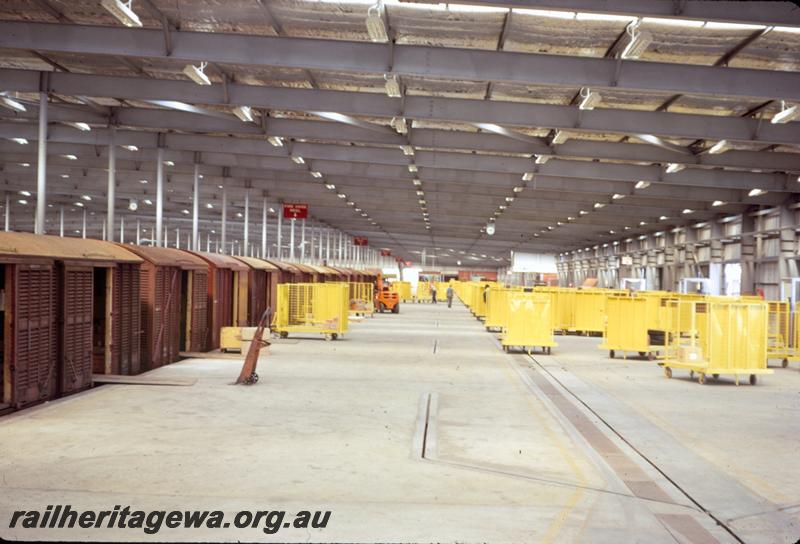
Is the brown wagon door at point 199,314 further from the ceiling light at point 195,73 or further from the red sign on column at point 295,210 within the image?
the red sign on column at point 295,210

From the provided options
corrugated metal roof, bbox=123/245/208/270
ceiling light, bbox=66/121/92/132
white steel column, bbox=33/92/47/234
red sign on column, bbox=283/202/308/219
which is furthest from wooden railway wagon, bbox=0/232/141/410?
red sign on column, bbox=283/202/308/219

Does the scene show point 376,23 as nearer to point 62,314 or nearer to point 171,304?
point 62,314

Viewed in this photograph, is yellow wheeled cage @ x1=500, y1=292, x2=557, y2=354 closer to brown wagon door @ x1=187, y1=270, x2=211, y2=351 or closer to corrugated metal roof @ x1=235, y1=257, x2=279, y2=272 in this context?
brown wagon door @ x1=187, y1=270, x2=211, y2=351

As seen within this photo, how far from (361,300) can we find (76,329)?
103 ft

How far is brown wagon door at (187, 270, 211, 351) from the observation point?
67.8 feet

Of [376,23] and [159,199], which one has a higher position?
[376,23]

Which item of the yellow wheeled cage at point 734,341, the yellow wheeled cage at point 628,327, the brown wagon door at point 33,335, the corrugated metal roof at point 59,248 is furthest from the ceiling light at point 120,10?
the yellow wheeled cage at point 628,327

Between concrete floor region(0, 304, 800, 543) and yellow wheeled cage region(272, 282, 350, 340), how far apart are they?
10406mm

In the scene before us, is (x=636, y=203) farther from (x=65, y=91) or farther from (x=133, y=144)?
(x=65, y=91)

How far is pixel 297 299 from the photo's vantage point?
28141mm

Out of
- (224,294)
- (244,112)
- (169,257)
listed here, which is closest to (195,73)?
(244,112)

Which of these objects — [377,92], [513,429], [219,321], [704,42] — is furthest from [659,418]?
[219,321]

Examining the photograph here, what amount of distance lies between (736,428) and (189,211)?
41155mm

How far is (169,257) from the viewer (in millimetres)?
18734
